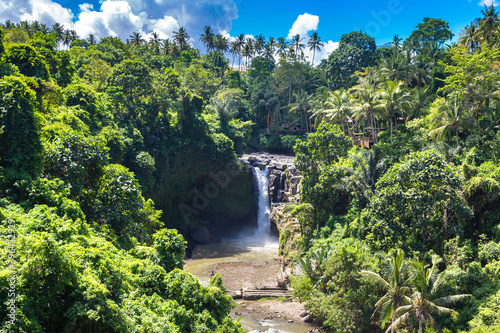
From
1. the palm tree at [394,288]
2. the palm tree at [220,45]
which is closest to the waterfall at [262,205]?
the palm tree at [394,288]

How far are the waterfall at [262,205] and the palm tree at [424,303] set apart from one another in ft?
88.4

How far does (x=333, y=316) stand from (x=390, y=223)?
21.7 feet

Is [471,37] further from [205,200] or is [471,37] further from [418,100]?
[205,200]

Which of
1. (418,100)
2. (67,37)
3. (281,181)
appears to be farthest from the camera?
(67,37)

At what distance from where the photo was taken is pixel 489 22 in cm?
3772

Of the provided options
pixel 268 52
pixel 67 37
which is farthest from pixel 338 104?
pixel 67 37

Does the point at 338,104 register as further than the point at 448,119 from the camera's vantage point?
Yes

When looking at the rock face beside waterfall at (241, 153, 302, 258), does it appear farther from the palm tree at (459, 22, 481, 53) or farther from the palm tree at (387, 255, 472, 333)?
the palm tree at (459, 22, 481, 53)

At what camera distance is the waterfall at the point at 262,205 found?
44.9 meters

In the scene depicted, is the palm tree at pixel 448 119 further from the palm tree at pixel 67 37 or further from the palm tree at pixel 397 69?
the palm tree at pixel 67 37

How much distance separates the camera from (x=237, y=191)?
46938 mm

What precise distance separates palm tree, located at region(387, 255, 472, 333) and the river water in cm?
702

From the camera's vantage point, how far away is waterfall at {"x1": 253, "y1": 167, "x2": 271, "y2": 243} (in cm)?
4490

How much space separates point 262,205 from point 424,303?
2980 centimetres
